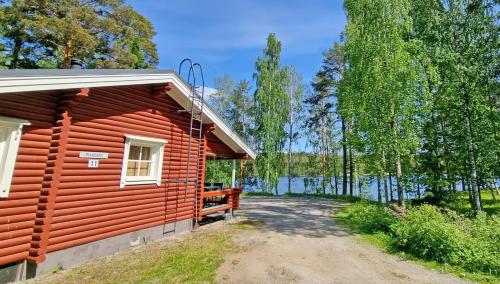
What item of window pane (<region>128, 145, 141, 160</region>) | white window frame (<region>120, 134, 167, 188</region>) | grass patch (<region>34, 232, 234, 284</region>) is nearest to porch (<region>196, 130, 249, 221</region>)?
white window frame (<region>120, 134, 167, 188</region>)

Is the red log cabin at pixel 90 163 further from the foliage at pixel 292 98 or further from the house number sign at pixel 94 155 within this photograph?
the foliage at pixel 292 98

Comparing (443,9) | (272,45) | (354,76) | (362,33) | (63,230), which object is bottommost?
(63,230)

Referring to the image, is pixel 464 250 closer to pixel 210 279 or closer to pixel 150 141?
pixel 210 279

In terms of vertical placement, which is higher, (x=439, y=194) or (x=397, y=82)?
(x=397, y=82)

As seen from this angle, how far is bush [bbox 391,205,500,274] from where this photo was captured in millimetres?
7121

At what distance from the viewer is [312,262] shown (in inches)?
284

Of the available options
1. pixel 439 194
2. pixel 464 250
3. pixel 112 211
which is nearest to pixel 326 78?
pixel 439 194

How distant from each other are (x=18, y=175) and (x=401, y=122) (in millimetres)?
14700

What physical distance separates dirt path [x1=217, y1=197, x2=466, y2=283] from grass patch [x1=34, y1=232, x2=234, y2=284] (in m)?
0.44

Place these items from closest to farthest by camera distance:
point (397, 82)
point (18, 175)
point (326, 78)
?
point (18, 175)
point (397, 82)
point (326, 78)

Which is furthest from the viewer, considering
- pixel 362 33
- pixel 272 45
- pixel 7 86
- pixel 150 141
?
pixel 272 45

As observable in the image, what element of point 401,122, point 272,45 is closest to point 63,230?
point 401,122

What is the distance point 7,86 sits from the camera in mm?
4910

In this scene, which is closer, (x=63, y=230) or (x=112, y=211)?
(x=63, y=230)
